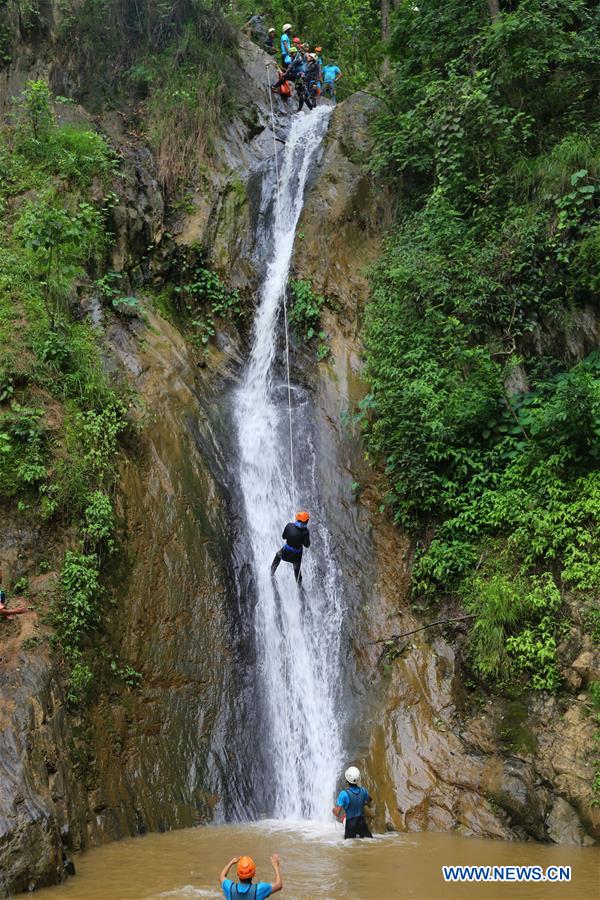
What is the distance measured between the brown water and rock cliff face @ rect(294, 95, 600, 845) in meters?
0.38

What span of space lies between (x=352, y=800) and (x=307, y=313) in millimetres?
8947

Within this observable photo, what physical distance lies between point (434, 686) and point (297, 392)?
237 inches

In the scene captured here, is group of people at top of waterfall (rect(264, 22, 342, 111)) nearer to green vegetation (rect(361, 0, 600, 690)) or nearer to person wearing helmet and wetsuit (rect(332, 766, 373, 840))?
green vegetation (rect(361, 0, 600, 690))

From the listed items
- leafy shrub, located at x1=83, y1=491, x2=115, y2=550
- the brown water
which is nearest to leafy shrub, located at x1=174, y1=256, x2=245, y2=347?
leafy shrub, located at x1=83, y1=491, x2=115, y2=550

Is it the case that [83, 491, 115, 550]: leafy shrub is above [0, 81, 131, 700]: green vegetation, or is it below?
below

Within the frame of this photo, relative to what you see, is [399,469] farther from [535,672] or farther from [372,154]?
[372,154]

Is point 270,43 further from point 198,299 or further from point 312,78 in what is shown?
point 198,299

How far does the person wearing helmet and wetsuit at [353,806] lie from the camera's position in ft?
26.2

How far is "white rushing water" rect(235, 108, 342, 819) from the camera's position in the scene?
951 cm

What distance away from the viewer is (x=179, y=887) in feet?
21.3

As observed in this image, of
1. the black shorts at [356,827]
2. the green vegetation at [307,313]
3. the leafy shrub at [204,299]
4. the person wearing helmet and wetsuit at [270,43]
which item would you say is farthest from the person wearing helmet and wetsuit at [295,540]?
the person wearing helmet and wetsuit at [270,43]

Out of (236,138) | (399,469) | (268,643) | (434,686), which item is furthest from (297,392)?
(236,138)

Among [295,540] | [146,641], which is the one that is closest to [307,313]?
[295,540]

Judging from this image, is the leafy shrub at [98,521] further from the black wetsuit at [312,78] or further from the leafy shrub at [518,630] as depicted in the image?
the black wetsuit at [312,78]
